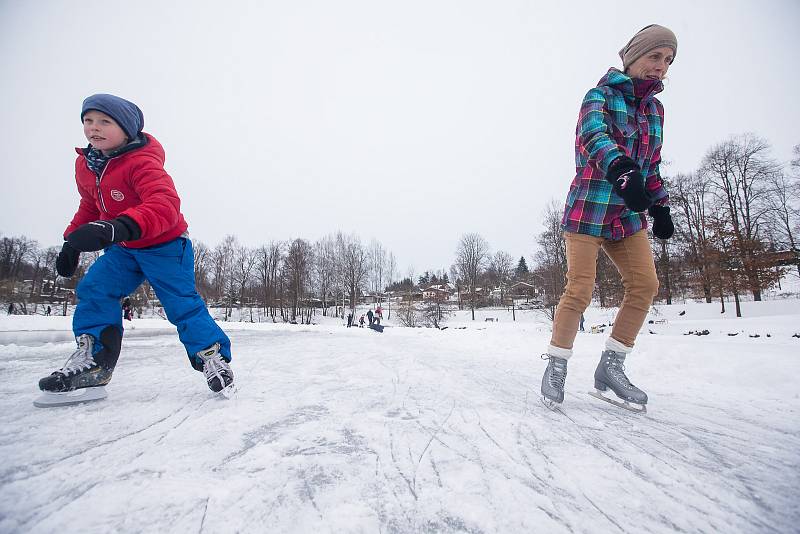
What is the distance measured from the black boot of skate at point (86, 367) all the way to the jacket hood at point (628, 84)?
3002 millimetres

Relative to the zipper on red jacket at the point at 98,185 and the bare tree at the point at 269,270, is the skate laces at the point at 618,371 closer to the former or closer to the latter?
the zipper on red jacket at the point at 98,185

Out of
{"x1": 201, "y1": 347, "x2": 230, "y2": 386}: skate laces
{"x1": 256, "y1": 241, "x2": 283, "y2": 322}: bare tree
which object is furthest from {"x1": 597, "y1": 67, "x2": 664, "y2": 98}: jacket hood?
{"x1": 256, "y1": 241, "x2": 283, "y2": 322}: bare tree

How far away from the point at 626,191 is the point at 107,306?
264cm

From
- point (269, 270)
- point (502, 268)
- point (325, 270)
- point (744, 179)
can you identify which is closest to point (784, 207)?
point (744, 179)

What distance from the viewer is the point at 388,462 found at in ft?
3.35

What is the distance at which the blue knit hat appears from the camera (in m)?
1.79

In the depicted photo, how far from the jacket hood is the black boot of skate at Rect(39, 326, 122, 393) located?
9.85 feet

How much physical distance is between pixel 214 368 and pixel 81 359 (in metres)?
0.61

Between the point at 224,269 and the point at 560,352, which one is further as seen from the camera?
the point at 224,269

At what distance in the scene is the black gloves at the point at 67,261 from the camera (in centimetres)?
173

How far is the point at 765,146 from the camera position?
19422 mm

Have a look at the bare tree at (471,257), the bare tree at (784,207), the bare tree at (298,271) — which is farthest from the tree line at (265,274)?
the bare tree at (784,207)

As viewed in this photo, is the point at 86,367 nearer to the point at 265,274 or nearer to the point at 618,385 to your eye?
the point at 618,385

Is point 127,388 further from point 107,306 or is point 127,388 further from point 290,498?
point 290,498
